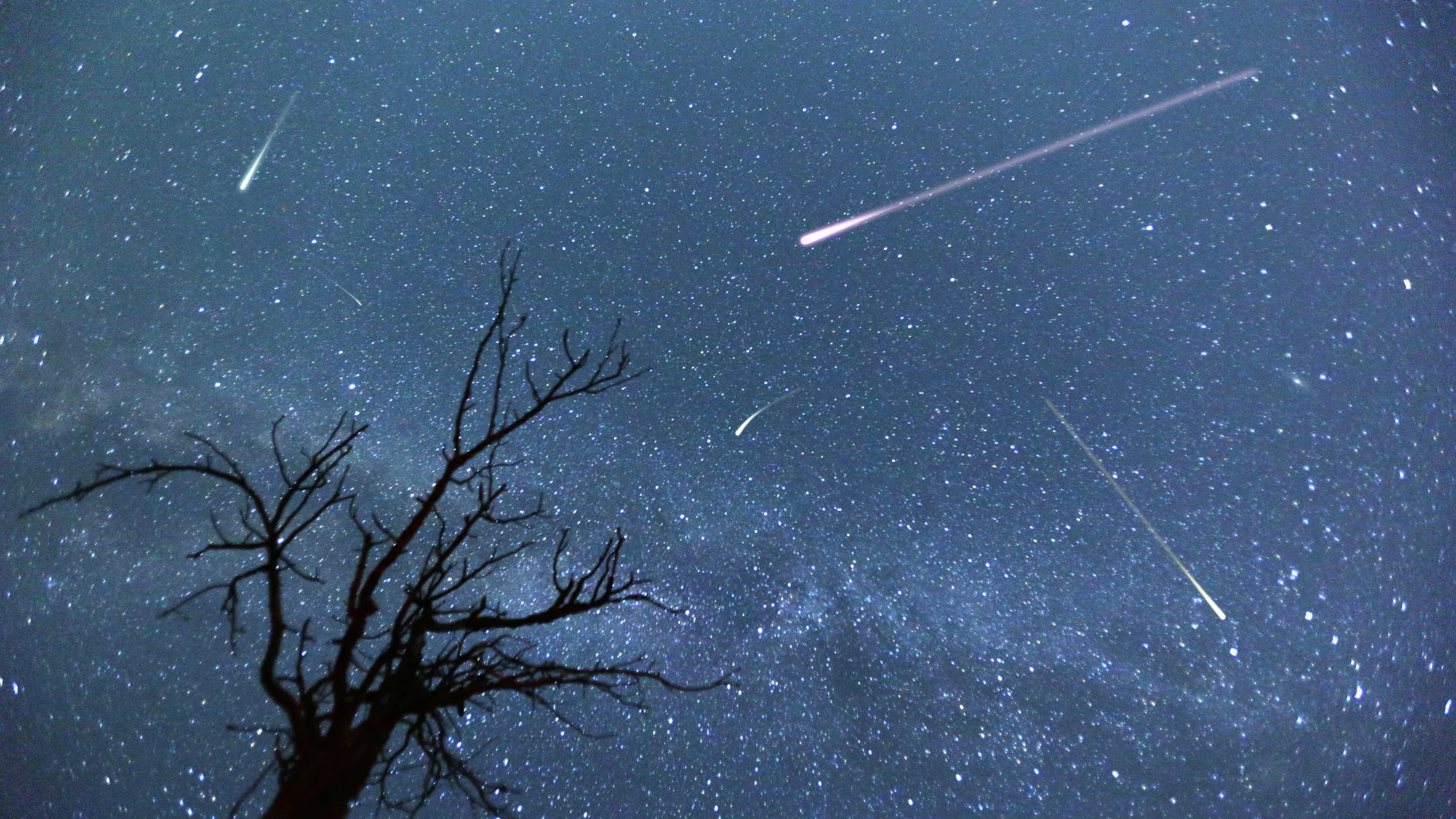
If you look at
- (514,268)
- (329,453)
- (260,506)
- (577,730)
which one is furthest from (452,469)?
(577,730)

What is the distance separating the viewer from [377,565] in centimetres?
238

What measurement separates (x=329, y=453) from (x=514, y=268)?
879mm

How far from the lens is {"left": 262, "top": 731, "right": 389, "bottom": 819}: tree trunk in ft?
5.88

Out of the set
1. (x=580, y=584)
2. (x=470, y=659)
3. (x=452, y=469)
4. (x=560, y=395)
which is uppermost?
(x=452, y=469)

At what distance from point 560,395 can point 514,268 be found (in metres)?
0.49

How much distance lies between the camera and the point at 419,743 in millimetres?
Answer: 2467

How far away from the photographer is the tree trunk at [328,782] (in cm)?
179

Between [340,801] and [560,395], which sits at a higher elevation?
[560,395]

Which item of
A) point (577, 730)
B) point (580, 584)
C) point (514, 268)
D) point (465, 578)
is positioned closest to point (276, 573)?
point (465, 578)

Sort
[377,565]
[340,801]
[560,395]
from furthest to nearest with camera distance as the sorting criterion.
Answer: [560,395], [377,565], [340,801]

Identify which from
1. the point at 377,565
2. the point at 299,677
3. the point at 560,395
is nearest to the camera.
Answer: the point at 299,677

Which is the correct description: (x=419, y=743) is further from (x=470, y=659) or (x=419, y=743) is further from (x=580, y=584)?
(x=580, y=584)

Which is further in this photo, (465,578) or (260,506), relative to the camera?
(465,578)

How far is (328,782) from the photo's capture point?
1.83 meters
